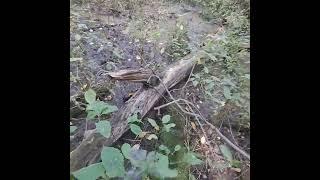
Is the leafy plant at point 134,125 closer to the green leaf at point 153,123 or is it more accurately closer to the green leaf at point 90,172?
the green leaf at point 153,123

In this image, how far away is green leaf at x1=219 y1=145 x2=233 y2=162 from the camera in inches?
93.5

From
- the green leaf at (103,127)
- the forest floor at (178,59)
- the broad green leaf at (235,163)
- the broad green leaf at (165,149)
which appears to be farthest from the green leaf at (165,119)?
the broad green leaf at (235,163)

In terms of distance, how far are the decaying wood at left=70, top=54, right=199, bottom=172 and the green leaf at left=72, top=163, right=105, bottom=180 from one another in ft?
0.13

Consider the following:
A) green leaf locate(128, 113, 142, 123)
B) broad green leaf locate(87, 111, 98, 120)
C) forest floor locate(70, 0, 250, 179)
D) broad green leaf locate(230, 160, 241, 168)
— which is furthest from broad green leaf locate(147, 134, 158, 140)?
broad green leaf locate(230, 160, 241, 168)

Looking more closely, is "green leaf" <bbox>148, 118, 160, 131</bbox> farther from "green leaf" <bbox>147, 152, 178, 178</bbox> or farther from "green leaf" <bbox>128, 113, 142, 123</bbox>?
"green leaf" <bbox>147, 152, 178, 178</bbox>

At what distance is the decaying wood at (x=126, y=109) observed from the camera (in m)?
2.09

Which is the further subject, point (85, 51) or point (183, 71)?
point (183, 71)

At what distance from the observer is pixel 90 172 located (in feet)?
6.63

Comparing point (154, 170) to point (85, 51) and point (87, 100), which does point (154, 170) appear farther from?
point (85, 51)

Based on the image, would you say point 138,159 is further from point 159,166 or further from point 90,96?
point 90,96

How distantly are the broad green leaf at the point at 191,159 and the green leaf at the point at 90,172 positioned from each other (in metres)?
0.55

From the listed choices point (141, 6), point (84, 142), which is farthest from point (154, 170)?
point (141, 6)
